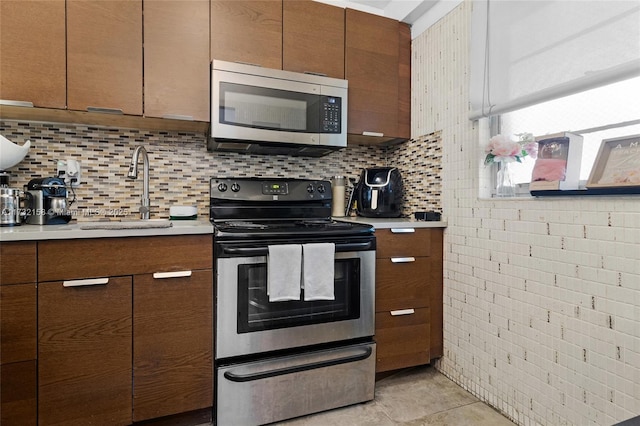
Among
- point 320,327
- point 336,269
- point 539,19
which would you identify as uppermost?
point 539,19

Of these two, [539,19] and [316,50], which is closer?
[539,19]

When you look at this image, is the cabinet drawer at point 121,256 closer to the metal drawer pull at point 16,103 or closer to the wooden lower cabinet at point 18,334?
the wooden lower cabinet at point 18,334

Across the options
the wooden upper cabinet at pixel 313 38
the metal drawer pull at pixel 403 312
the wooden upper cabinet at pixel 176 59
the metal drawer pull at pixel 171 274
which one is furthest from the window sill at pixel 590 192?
the wooden upper cabinet at pixel 176 59

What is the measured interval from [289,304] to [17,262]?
1078mm

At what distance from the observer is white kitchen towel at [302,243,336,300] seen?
164 centimetres

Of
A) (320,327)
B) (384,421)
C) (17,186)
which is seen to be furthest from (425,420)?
(17,186)

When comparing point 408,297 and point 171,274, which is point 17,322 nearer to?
point 171,274

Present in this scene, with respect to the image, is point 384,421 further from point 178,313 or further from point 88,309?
point 88,309

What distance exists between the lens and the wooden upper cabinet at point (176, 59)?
5.81ft

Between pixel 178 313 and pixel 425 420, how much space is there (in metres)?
1.24

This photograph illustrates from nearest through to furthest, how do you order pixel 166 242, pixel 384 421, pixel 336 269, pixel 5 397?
1. pixel 5 397
2. pixel 166 242
3. pixel 384 421
4. pixel 336 269

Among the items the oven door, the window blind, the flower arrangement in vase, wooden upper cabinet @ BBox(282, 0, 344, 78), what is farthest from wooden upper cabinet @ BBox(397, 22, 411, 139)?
the oven door

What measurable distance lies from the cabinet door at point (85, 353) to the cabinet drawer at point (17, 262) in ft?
0.23

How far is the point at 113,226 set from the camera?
1.46 metres
